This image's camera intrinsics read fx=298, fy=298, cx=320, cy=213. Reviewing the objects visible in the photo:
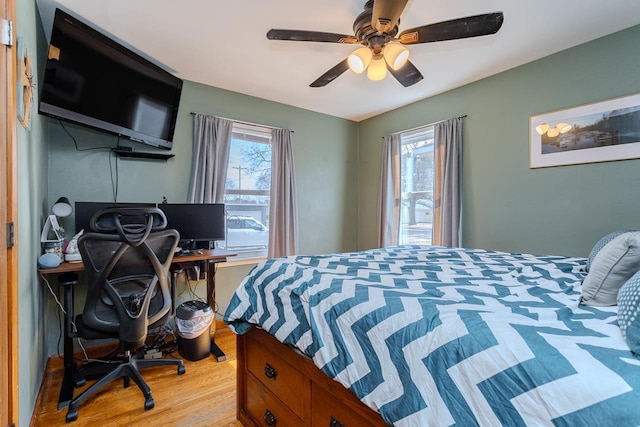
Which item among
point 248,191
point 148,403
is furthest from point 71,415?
point 248,191

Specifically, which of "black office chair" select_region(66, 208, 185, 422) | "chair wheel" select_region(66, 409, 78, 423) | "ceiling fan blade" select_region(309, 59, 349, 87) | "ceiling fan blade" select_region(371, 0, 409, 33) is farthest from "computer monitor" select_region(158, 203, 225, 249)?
"ceiling fan blade" select_region(371, 0, 409, 33)

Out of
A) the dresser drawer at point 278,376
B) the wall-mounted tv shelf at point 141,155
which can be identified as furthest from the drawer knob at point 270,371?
the wall-mounted tv shelf at point 141,155

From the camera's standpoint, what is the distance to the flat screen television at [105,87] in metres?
1.91

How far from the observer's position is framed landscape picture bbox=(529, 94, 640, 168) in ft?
7.22

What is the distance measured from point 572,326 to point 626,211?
2.08 meters

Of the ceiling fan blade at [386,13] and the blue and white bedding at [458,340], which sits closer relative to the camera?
the blue and white bedding at [458,340]

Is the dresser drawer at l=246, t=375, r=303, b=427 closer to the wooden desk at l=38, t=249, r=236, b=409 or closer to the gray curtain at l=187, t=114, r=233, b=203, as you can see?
the wooden desk at l=38, t=249, r=236, b=409

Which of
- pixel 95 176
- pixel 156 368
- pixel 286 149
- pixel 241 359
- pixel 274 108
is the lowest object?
pixel 156 368

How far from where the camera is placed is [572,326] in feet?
2.79

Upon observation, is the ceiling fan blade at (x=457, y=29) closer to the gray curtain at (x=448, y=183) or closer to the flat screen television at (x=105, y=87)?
the gray curtain at (x=448, y=183)

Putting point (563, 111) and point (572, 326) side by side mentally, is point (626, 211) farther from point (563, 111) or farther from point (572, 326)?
point (572, 326)

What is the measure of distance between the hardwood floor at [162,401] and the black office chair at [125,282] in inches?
3.4

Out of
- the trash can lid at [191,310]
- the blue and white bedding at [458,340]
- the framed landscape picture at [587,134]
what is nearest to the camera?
the blue and white bedding at [458,340]

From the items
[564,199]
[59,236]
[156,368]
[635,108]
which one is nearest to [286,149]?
[59,236]
